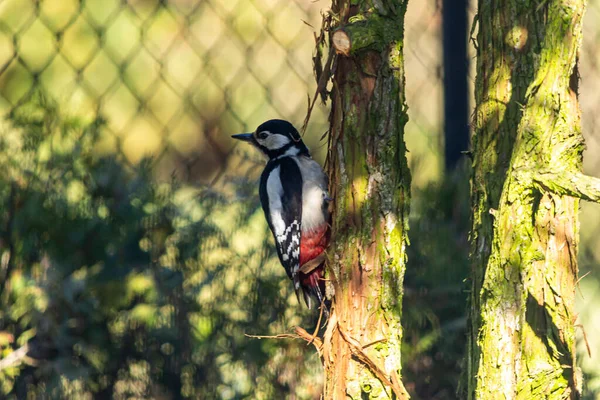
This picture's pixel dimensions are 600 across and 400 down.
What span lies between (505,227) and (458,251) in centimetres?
89

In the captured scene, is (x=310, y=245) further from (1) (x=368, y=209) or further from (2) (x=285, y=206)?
(1) (x=368, y=209)

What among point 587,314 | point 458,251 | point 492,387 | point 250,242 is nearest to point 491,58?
point 492,387

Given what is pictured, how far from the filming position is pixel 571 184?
1604mm

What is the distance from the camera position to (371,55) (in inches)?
70.1

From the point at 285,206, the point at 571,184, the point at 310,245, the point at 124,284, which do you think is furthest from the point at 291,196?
the point at 571,184

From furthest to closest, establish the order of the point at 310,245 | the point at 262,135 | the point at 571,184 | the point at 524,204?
the point at 262,135
the point at 310,245
the point at 524,204
the point at 571,184

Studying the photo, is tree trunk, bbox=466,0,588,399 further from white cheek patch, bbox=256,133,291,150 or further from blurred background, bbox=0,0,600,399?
white cheek patch, bbox=256,133,291,150

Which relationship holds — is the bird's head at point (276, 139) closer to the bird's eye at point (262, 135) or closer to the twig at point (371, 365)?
the bird's eye at point (262, 135)

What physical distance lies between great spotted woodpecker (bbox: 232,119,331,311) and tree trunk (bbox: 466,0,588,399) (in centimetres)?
65

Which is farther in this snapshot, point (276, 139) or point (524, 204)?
point (276, 139)

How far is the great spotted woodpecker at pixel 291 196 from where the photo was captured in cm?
248

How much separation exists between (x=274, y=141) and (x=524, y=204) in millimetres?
1070

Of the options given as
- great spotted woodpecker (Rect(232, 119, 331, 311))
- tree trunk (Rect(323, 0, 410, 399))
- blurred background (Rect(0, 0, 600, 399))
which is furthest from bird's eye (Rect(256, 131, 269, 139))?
tree trunk (Rect(323, 0, 410, 399))

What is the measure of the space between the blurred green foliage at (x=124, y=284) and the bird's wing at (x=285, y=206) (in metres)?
0.19
